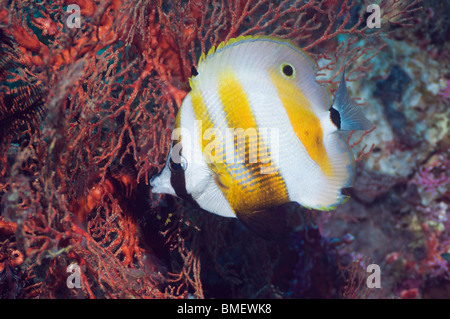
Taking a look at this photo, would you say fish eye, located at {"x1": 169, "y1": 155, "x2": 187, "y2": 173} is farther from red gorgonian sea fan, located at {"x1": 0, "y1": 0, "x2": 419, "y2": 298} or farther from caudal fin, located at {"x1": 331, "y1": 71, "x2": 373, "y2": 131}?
caudal fin, located at {"x1": 331, "y1": 71, "x2": 373, "y2": 131}

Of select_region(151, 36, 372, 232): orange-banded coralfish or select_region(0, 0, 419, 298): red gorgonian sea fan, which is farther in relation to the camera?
select_region(0, 0, 419, 298): red gorgonian sea fan

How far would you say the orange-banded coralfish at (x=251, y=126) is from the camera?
4.35 ft

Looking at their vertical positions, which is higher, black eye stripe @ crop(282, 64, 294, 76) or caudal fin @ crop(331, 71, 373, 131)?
black eye stripe @ crop(282, 64, 294, 76)

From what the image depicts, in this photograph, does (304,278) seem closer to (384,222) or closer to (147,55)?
(384,222)

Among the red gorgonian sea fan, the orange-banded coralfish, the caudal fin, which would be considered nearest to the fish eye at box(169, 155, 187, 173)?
the orange-banded coralfish

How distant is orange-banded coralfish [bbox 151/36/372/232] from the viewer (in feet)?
4.35

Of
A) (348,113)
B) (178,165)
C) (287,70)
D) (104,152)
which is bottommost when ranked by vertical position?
(178,165)

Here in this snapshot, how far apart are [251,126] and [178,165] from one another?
38 cm

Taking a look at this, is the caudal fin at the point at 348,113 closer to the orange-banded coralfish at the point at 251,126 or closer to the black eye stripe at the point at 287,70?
the orange-banded coralfish at the point at 251,126

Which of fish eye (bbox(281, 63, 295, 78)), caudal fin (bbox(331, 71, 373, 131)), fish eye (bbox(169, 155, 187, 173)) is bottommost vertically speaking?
fish eye (bbox(169, 155, 187, 173))

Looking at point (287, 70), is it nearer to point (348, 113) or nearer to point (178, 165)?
point (348, 113)

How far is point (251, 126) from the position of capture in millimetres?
1317

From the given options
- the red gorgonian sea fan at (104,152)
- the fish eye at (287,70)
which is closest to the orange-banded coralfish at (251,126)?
the fish eye at (287,70)

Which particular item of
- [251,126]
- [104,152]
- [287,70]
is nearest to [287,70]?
[287,70]
